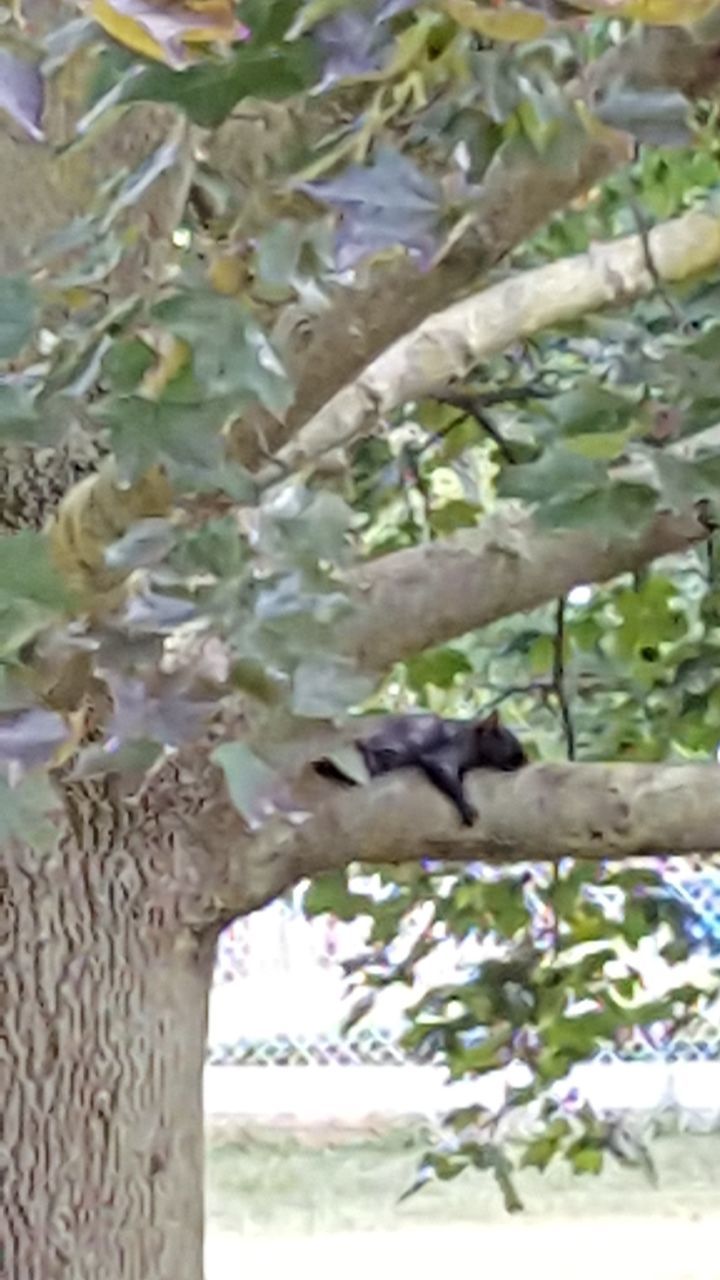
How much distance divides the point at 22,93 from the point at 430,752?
99cm

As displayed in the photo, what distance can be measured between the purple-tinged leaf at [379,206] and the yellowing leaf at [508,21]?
0.38 feet

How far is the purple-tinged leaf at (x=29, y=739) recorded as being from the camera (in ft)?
2.64

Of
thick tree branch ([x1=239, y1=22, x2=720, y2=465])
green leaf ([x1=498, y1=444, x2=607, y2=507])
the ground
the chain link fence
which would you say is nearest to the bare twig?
thick tree branch ([x1=239, y1=22, x2=720, y2=465])

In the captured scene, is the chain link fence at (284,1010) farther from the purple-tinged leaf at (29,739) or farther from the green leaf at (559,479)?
the purple-tinged leaf at (29,739)

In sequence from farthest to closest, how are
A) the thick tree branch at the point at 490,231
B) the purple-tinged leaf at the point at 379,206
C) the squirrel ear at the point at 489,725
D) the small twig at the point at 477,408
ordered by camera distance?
the small twig at the point at 477,408 < the squirrel ear at the point at 489,725 < the thick tree branch at the point at 490,231 < the purple-tinged leaf at the point at 379,206

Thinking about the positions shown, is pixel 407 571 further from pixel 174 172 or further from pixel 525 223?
pixel 174 172

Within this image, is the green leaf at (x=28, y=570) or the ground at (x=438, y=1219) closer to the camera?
the green leaf at (x=28, y=570)

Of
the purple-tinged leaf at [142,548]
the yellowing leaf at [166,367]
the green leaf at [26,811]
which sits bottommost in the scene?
the green leaf at [26,811]

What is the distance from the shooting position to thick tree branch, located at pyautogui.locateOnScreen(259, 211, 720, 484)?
5.40 feet

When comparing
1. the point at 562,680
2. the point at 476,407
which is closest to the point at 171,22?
the point at 476,407

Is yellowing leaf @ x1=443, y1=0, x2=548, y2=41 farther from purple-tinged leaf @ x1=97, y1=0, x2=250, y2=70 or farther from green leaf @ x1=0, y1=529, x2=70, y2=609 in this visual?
green leaf @ x1=0, y1=529, x2=70, y2=609

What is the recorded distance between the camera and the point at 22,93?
0.61 m

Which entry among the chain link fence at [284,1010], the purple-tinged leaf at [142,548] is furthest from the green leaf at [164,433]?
the chain link fence at [284,1010]

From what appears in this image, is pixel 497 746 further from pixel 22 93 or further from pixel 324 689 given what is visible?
pixel 22 93
